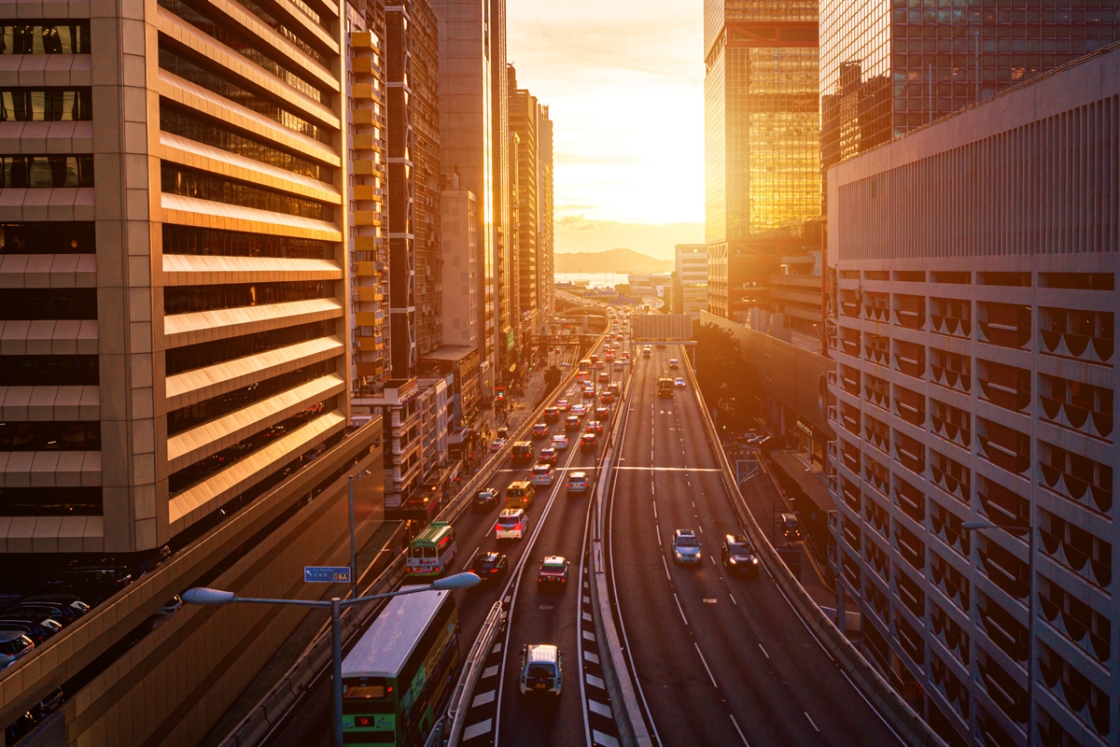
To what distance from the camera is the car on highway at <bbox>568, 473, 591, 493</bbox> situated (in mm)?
A: 77812

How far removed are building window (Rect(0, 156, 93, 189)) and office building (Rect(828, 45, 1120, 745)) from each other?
1303 inches

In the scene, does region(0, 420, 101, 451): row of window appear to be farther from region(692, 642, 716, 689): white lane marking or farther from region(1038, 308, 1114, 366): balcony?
region(1038, 308, 1114, 366): balcony

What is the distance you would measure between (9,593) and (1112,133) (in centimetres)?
3876

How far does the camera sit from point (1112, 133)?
89.4 ft

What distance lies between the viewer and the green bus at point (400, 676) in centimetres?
2791

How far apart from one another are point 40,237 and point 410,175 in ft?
214

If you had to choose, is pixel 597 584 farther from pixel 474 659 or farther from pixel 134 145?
pixel 134 145

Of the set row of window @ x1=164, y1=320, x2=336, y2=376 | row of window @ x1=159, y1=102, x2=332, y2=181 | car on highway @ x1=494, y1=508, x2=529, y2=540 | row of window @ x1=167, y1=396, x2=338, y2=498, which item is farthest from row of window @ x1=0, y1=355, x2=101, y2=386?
car on highway @ x1=494, y1=508, x2=529, y2=540

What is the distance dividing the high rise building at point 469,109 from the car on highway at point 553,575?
79562mm

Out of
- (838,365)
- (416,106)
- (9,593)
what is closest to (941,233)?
(838,365)

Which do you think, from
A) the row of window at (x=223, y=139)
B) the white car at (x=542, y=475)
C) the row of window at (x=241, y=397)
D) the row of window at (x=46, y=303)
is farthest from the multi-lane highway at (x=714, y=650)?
the row of window at (x=223, y=139)

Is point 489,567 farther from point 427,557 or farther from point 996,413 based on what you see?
point 996,413

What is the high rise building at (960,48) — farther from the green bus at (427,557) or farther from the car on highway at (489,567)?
the green bus at (427,557)

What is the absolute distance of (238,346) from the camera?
1607 inches
